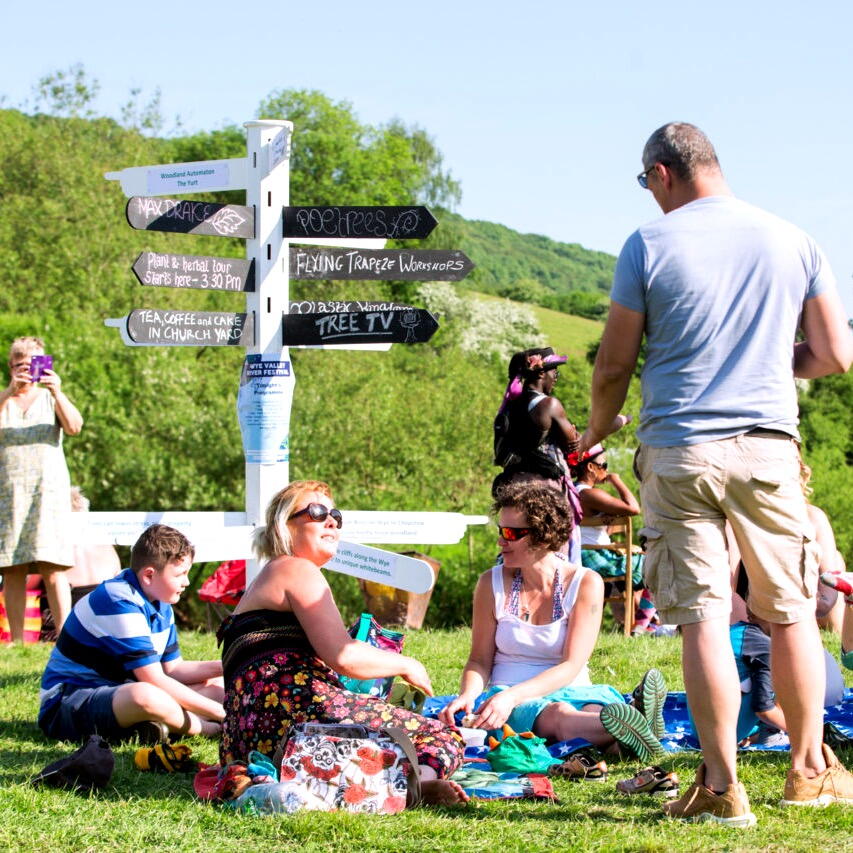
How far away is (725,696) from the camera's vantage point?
3.31 m

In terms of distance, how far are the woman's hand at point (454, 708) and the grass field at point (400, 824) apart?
421 millimetres

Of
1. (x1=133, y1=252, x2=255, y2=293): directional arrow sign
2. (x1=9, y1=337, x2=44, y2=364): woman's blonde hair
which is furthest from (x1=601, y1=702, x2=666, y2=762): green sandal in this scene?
(x1=9, y1=337, x2=44, y2=364): woman's blonde hair

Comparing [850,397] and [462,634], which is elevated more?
[850,397]

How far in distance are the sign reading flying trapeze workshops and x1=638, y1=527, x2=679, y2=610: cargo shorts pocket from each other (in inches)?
89.9

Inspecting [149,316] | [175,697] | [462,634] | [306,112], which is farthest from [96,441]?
[306,112]

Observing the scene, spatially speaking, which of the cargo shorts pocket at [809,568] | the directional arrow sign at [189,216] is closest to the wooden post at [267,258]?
the directional arrow sign at [189,216]

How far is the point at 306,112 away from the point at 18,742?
47.6m

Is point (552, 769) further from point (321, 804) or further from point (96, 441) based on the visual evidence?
point (96, 441)

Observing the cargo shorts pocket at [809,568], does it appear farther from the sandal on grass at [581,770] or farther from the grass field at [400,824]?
the sandal on grass at [581,770]

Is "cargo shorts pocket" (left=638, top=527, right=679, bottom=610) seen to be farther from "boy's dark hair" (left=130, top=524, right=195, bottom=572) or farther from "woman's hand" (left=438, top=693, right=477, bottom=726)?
"boy's dark hair" (left=130, top=524, right=195, bottom=572)

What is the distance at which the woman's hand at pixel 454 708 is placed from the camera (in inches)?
161

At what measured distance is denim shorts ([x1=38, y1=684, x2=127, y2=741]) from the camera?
4.70 m

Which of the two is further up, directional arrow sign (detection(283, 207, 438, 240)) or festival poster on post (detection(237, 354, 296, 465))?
directional arrow sign (detection(283, 207, 438, 240))

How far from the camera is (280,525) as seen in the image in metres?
4.02
